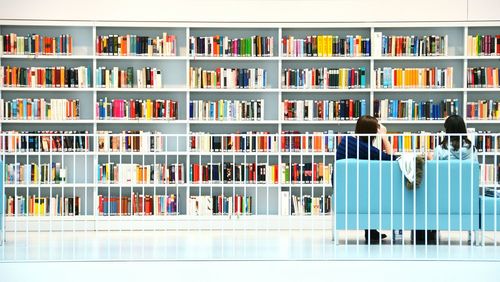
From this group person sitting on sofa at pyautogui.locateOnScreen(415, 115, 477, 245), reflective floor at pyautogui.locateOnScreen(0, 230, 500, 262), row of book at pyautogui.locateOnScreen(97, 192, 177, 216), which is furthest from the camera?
row of book at pyautogui.locateOnScreen(97, 192, 177, 216)

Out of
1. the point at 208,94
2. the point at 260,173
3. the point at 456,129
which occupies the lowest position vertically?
the point at 260,173

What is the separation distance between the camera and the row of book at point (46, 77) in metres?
10.2

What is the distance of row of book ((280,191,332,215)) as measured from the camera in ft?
33.7

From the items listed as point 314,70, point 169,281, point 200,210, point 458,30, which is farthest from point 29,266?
point 458,30

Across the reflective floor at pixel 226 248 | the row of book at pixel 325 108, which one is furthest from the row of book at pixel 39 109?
the row of book at pixel 325 108

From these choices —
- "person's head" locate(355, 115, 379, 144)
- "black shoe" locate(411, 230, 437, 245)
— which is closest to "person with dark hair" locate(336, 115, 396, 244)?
"person's head" locate(355, 115, 379, 144)

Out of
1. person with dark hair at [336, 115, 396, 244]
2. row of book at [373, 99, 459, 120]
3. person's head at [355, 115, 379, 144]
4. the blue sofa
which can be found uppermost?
row of book at [373, 99, 459, 120]

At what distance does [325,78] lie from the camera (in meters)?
10.4

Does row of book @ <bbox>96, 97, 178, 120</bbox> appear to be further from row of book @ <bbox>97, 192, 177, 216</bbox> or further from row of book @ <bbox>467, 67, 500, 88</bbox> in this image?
row of book @ <bbox>467, 67, 500, 88</bbox>

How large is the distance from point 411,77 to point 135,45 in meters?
3.03

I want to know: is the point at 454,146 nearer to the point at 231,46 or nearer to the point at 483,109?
the point at 483,109

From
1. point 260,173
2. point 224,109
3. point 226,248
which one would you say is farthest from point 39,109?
point 226,248

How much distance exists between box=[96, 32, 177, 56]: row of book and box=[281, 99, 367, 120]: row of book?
4.62 ft
